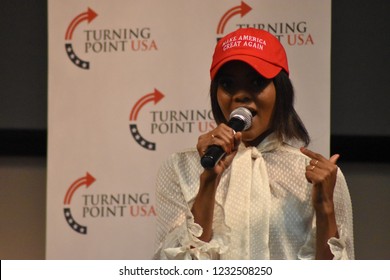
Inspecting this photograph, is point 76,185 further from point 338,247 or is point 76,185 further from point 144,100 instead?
point 338,247

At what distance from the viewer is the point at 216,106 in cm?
289

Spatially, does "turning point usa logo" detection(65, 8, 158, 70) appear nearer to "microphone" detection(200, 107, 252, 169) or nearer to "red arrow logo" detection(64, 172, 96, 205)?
"red arrow logo" detection(64, 172, 96, 205)

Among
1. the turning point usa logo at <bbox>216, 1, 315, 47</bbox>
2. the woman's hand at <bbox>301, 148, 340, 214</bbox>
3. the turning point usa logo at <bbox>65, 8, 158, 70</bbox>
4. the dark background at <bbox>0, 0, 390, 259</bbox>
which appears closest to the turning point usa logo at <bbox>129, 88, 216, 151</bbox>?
the turning point usa logo at <bbox>65, 8, 158, 70</bbox>

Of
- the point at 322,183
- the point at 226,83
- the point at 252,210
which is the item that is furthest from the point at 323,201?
the point at 226,83

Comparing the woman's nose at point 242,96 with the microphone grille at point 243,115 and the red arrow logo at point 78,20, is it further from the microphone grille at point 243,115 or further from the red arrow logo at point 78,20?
the red arrow logo at point 78,20

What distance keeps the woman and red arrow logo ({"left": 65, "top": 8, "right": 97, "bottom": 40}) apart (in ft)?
3.40

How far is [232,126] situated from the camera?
104 inches

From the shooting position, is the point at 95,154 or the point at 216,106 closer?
the point at 216,106

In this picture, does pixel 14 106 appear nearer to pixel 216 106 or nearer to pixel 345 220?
pixel 216 106

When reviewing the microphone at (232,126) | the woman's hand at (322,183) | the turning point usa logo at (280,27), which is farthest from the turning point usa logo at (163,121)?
the woman's hand at (322,183)

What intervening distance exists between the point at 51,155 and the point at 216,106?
3.47 feet

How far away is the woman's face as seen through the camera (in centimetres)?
282
